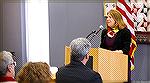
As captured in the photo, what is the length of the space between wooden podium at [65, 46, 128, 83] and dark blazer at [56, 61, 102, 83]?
0.77 metres

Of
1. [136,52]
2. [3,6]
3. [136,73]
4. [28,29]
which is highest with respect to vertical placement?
[3,6]

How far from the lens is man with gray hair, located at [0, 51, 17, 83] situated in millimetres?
2033

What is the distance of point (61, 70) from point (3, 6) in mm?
3450

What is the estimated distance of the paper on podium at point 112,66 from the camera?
3.25 meters

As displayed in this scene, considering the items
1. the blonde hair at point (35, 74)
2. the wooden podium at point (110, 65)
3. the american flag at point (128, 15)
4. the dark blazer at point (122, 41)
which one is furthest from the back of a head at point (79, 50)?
the american flag at point (128, 15)

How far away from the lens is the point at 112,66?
3336 mm

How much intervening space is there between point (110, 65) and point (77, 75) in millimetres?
993

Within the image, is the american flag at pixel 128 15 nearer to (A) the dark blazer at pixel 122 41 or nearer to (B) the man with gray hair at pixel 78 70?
(A) the dark blazer at pixel 122 41

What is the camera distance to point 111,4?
5.42 metres

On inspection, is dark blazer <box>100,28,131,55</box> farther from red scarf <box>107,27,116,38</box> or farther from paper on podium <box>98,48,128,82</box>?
paper on podium <box>98,48,128,82</box>

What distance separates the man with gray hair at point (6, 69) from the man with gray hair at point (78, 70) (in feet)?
1.51

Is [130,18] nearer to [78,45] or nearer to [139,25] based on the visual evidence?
[139,25]

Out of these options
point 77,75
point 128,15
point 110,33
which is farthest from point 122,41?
point 77,75

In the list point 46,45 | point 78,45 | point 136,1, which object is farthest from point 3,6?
point 78,45
